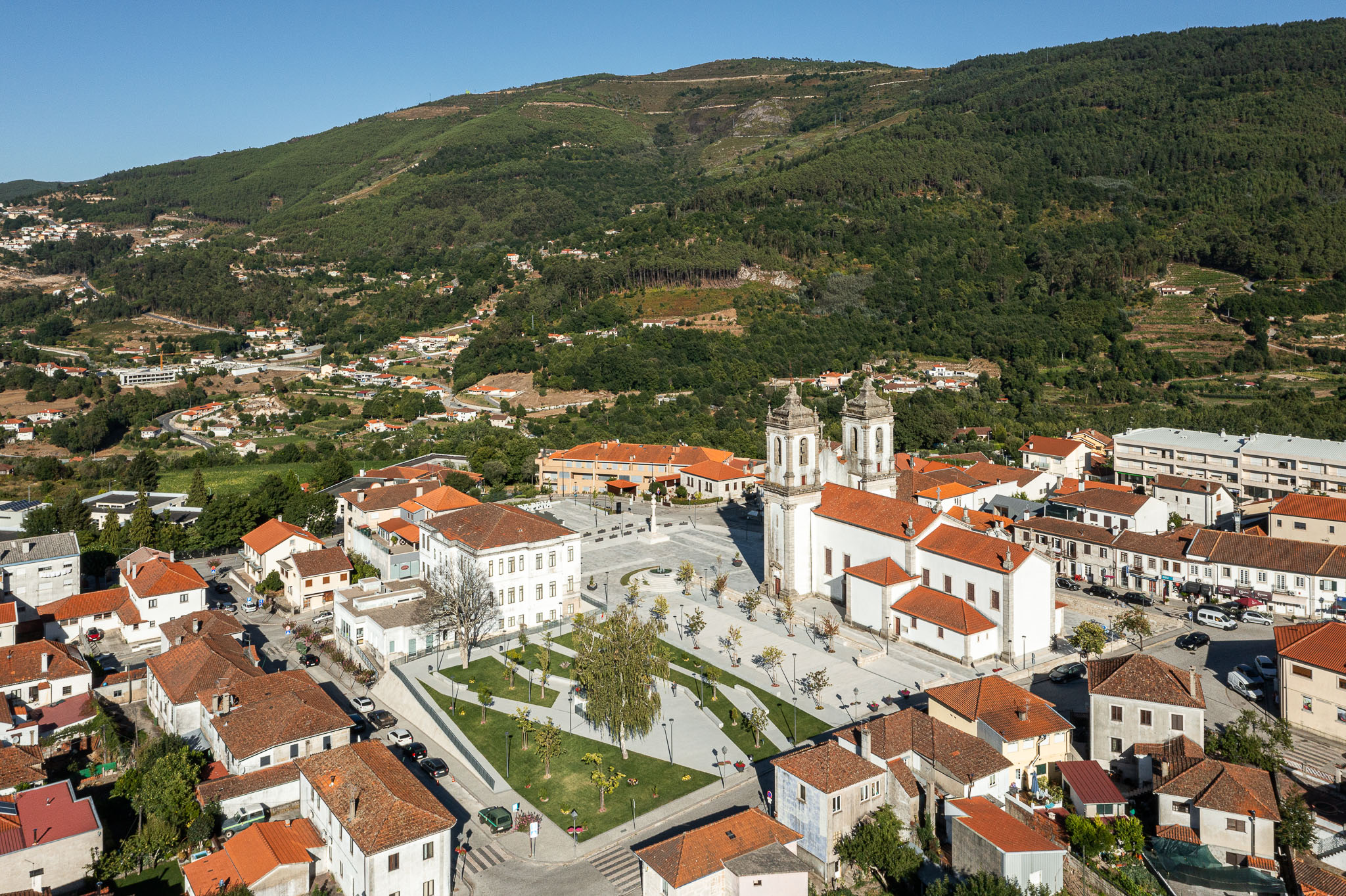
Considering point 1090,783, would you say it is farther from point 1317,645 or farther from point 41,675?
point 41,675

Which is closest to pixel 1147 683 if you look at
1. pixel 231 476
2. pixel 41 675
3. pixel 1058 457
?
pixel 41 675

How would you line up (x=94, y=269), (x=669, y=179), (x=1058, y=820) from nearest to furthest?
(x=1058, y=820)
(x=94, y=269)
(x=669, y=179)

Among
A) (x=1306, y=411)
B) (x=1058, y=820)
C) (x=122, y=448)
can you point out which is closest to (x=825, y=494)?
(x=1058, y=820)

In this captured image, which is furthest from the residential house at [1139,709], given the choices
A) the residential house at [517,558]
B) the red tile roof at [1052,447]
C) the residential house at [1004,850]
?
the red tile roof at [1052,447]

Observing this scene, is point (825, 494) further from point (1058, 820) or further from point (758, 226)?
point (758, 226)

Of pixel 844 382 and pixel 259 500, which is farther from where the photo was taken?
pixel 844 382

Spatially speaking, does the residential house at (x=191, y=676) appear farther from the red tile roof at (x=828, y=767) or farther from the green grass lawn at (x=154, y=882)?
the red tile roof at (x=828, y=767)
